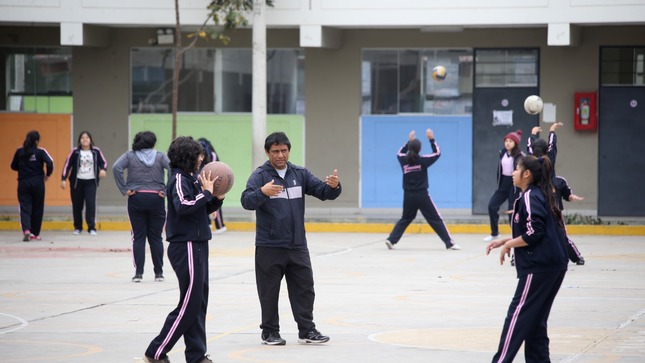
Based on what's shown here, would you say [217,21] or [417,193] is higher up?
[217,21]

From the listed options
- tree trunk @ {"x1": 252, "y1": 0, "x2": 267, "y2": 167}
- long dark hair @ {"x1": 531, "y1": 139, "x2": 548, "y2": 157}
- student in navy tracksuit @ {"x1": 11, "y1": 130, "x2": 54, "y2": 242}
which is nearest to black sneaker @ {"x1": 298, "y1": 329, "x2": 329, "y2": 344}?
long dark hair @ {"x1": 531, "y1": 139, "x2": 548, "y2": 157}

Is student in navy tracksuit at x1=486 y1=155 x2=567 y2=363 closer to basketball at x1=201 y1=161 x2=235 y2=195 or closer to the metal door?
basketball at x1=201 y1=161 x2=235 y2=195

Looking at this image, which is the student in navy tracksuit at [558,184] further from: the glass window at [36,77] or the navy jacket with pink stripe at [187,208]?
the glass window at [36,77]

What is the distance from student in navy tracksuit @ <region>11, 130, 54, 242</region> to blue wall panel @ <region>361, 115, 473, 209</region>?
825cm

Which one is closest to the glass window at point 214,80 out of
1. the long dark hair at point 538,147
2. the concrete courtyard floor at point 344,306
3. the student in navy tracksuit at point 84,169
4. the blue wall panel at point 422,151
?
the blue wall panel at point 422,151

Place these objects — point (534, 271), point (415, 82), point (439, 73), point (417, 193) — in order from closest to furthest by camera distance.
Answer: point (534, 271) < point (417, 193) < point (439, 73) < point (415, 82)

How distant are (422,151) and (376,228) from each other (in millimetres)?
3411

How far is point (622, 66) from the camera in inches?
1047

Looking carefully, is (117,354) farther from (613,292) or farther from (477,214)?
(477,214)

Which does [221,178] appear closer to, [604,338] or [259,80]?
[604,338]

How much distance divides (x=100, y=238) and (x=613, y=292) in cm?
1120

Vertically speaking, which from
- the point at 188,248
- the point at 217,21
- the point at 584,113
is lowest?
the point at 188,248

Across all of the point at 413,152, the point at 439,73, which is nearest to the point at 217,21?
the point at 439,73

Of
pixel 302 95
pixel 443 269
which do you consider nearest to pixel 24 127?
pixel 302 95
